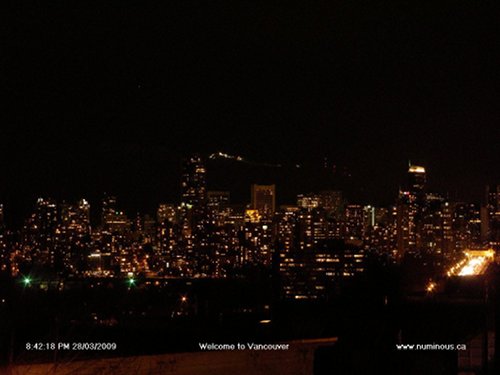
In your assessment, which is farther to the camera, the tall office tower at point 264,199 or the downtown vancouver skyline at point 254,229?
the tall office tower at point 264,199

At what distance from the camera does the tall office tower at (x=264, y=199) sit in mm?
17452

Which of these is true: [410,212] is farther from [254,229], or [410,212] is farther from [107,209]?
[107,209]

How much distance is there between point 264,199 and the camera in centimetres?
2042

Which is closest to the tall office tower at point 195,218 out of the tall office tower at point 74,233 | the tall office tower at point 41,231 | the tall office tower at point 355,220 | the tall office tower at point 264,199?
the tall office tower at point 264,199

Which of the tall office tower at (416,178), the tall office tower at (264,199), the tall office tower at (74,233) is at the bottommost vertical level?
the tall office tower at (74,233)

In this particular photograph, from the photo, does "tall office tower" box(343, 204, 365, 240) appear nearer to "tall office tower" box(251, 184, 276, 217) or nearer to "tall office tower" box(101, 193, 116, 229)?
"tall office tower" box(251, 184, 276, 217)

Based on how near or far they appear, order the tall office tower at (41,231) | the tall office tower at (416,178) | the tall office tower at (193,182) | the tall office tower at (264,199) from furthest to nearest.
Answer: the tall office tower at (264,199)
the tall office tower at (416,178)
the tall office tower at (193,182)
the tall office tower at (41,231)

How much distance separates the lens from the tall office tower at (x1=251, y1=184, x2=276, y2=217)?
1745cm

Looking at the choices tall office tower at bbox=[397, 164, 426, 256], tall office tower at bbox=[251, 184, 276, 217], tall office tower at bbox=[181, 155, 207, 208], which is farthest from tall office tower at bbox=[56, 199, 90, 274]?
tall office tower at bbox=[397, 164, 426, 256]

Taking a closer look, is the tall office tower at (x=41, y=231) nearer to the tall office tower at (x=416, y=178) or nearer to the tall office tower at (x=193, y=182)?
the tall office tower at (x=193, y=182)

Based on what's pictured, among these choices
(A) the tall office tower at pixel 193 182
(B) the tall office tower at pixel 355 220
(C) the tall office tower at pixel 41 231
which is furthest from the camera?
(B) the tall office tower at pixel 355 220

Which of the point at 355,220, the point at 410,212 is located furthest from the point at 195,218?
the point at 410,212

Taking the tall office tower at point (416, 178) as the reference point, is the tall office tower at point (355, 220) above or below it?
below

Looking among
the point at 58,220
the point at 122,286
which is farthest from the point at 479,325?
the point at 58,220
